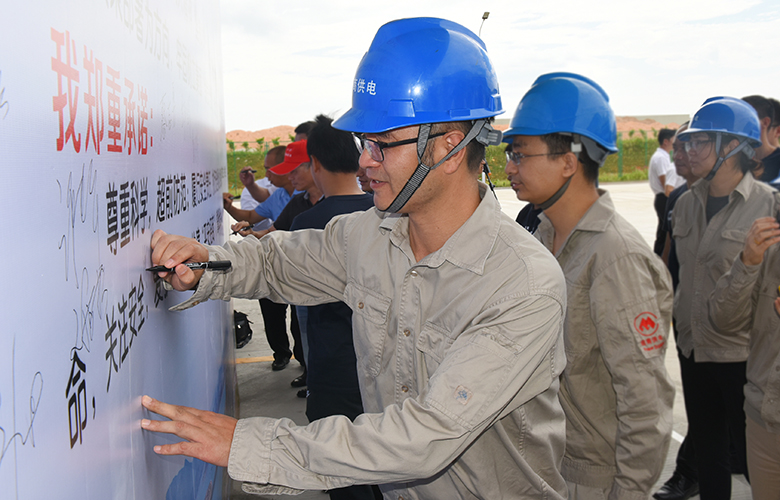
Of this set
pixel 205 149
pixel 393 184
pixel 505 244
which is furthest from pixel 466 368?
pixel 205 149

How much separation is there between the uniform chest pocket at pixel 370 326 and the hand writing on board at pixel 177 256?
49 cm

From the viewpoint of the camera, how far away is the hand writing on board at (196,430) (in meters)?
1.22

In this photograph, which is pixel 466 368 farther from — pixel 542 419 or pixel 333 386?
pixel 333 386

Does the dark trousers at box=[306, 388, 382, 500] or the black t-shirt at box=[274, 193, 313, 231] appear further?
the black t-shirt at box=[274, 193, 313, 231]

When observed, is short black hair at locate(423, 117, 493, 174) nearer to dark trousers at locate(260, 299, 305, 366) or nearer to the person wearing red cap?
the person wearing red cap

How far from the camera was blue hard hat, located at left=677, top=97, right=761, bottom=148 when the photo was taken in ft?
10.6

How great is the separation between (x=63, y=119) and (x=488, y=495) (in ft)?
4.56

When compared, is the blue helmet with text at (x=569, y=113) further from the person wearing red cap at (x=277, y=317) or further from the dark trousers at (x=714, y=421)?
the person wearing red cap at (x=277, y=317)

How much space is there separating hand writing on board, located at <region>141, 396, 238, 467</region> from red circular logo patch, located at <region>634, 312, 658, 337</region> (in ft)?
4.87

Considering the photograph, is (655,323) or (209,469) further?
(209,469)

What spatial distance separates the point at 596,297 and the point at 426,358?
2.83 ft

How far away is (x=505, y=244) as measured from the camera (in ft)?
5.41
